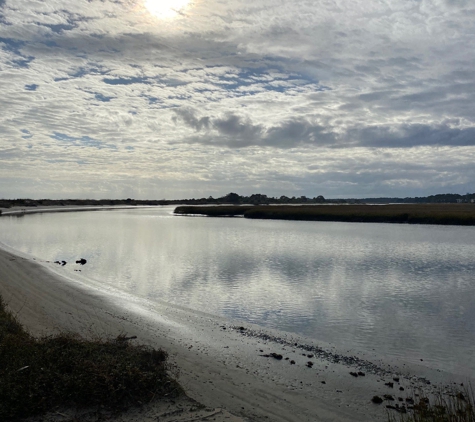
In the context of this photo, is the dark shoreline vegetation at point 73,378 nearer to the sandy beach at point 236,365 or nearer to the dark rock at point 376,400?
the sandy beach at point 236,365

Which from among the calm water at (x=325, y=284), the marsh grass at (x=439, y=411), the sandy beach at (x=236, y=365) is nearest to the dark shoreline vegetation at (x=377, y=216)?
the calm water at (x=325, y=284)

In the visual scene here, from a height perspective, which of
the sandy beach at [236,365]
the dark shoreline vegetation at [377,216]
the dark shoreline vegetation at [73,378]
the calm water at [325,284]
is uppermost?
the dark shoreline vegetation at [377,216]

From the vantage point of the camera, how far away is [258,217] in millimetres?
93750

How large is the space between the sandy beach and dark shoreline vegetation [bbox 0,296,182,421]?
14.6 inches

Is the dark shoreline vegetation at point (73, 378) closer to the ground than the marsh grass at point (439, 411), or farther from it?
farther from it

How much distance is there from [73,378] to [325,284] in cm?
1566

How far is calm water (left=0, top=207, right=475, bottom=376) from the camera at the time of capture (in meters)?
13.1

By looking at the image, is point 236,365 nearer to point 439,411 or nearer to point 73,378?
point 73,378

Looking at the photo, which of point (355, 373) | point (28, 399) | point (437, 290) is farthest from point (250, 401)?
point (437, 290)

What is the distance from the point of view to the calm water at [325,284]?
1313cm

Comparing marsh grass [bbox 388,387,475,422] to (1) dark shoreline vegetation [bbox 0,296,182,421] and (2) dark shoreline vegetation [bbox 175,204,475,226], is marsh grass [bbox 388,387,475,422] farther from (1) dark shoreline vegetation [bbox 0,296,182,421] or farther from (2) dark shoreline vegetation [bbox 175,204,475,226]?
(2) dark shoreline vegetation [bbox 175,204,475,226]

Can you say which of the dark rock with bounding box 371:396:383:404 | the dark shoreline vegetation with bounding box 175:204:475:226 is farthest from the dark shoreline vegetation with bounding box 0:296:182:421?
the dark shoreline vegetation with bounding box 175:204:475:226

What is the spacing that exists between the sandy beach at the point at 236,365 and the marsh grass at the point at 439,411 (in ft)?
1.60

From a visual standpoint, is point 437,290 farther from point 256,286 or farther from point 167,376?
point 167,376
